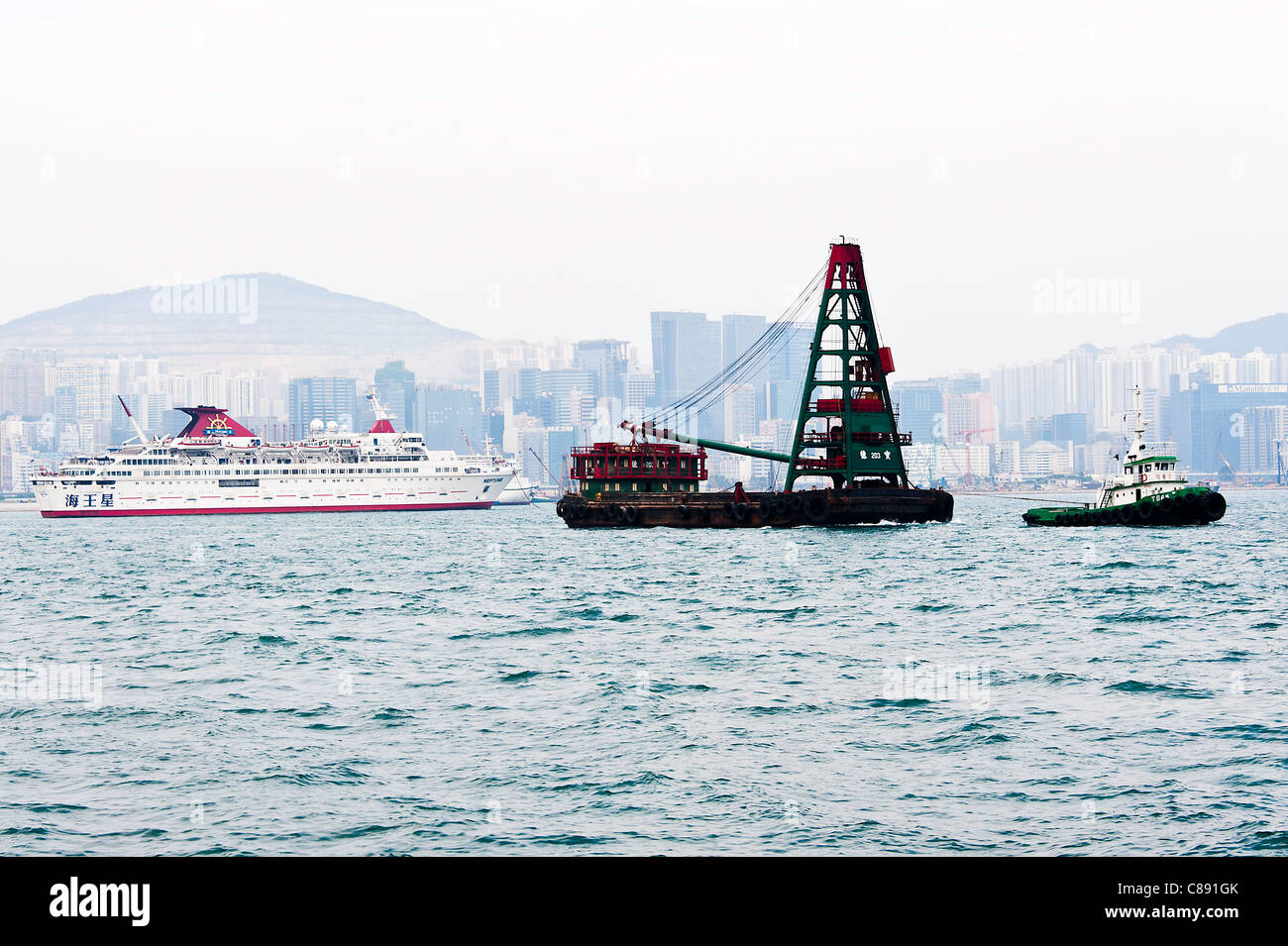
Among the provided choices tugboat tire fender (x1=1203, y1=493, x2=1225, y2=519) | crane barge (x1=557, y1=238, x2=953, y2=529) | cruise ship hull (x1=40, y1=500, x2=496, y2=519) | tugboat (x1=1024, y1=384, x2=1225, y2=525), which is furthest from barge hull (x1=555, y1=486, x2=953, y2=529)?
cruise ship hull (x1=40, y1=500, x2=496, y2=519)

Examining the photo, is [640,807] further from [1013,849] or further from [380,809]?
[1013,849]

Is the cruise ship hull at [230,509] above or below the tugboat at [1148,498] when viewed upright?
below

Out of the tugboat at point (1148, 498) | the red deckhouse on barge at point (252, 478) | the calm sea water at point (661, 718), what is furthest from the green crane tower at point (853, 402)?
the red deckhouse on barge at point (252, 478)

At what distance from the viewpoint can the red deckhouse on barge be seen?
14700cm

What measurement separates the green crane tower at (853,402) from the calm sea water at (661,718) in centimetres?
4100

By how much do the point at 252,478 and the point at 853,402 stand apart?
83.2 metres

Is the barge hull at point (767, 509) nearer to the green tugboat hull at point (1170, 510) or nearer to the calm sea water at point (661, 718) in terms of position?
the green tugboat hull at point (1170, 510)

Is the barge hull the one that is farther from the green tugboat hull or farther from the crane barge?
the green tugboat hull

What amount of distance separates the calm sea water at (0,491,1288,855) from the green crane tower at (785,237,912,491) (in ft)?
135

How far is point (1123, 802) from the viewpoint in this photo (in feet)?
48.8

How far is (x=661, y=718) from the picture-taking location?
811 inches

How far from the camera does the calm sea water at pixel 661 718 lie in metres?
14.4

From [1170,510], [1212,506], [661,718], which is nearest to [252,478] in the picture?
[1170,510]
